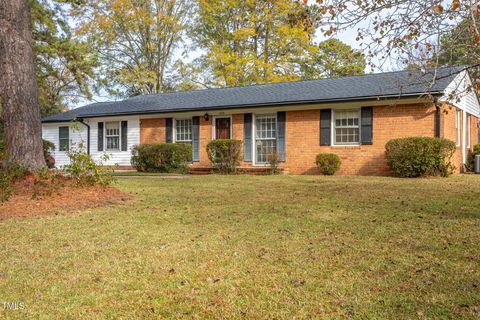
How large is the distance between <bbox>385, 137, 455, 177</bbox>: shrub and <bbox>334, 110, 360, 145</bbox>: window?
71.4 inches

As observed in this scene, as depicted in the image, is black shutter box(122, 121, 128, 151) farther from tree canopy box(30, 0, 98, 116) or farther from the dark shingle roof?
tree canopy box(30, 0, 98, 116)

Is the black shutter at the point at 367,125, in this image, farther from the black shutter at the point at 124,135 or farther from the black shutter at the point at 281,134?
the black shutter at the point at 124,135

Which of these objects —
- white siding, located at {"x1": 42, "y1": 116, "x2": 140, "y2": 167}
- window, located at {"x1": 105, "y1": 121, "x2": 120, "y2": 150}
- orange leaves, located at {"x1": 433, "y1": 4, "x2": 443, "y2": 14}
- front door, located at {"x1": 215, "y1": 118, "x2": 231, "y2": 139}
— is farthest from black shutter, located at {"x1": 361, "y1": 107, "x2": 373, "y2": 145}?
window, located at {"x1": 105, "y1": 121, "x2": 120, "y2": 150}

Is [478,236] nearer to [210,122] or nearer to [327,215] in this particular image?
[327,215]

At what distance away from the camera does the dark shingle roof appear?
44.7 feet

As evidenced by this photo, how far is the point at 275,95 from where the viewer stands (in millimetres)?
16531

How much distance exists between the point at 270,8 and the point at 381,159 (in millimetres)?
16396

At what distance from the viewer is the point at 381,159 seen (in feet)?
45.6

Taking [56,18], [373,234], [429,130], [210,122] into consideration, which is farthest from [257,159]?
[56,18]

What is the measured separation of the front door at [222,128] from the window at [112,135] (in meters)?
5.65

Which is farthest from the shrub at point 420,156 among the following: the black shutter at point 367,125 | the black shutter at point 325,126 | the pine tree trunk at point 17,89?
the pine tree trunk at point 17,89

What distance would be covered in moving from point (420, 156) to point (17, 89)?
36.8 feet

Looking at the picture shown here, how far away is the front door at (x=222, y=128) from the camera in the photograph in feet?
55.8

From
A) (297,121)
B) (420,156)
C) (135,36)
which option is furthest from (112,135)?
(135,36)
